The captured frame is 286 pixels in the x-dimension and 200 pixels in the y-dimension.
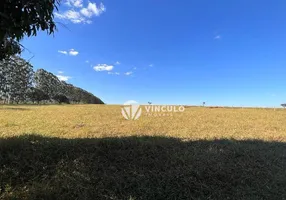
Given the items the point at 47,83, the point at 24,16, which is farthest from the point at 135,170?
the point at 47,83

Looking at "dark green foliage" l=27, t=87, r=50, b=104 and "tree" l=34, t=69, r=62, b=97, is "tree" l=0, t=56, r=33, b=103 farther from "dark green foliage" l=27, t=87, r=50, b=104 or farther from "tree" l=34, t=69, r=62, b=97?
"tree" l=34, t=69, r=62, b=97

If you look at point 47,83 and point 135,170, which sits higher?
point 47,83

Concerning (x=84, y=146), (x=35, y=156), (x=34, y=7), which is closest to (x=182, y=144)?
(x=84, y=146)

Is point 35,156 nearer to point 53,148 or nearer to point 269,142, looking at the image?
point 53,148

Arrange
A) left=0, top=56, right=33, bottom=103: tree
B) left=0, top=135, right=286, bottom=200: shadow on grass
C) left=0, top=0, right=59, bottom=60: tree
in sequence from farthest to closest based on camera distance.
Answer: left=0, top=56, right=33, bottom=103: tree, left=0, top=135, right=286, bottom=200: shadow on grass, left=0, top=0, right=59, bottom=60: tree

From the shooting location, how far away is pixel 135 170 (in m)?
5.66

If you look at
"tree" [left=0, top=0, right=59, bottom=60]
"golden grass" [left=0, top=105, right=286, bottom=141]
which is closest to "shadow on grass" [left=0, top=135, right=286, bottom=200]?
"golden grass" [left=0, top=105, right=286, bottom=141]

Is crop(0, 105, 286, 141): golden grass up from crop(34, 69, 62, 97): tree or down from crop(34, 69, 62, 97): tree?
down

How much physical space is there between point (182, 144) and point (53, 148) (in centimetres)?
339

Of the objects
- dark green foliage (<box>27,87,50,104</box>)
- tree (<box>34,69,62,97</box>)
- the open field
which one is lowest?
Result: the open field

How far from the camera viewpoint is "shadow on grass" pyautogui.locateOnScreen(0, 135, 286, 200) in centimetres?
497

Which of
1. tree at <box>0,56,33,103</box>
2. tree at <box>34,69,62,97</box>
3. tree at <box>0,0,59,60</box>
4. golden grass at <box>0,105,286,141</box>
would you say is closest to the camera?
tree at <box>0,0,59,60</box>

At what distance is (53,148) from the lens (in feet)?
20.8

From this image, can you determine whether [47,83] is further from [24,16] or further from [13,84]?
[24,16]
